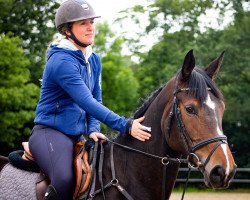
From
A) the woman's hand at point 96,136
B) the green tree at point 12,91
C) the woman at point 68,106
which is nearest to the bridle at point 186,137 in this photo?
the woman at point 68,106

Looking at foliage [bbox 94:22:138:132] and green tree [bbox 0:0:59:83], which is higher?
green tree [bbox 0:0:59:83]

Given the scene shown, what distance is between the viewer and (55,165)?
4770 mm

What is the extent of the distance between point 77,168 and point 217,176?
130 centimetres

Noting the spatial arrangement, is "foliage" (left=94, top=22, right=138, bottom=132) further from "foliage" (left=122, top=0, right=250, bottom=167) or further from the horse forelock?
the horse forelock

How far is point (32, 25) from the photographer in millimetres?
36375

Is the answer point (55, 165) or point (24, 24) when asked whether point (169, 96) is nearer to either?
point (55, 165)

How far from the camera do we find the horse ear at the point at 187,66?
4.61 meters

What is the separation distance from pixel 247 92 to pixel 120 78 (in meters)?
8.22

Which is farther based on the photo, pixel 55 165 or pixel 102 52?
pixel 102 52

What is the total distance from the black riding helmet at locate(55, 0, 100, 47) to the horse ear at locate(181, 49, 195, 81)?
3.61ft

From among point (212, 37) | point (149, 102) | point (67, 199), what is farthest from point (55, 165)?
point (212, 37)

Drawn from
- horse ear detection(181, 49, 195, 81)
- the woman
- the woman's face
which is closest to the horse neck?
the woman

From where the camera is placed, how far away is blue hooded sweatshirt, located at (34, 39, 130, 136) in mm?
4801

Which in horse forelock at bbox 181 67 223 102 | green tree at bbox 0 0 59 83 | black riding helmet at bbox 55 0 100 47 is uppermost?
black riding helmet at bbox 55 0 100 47
